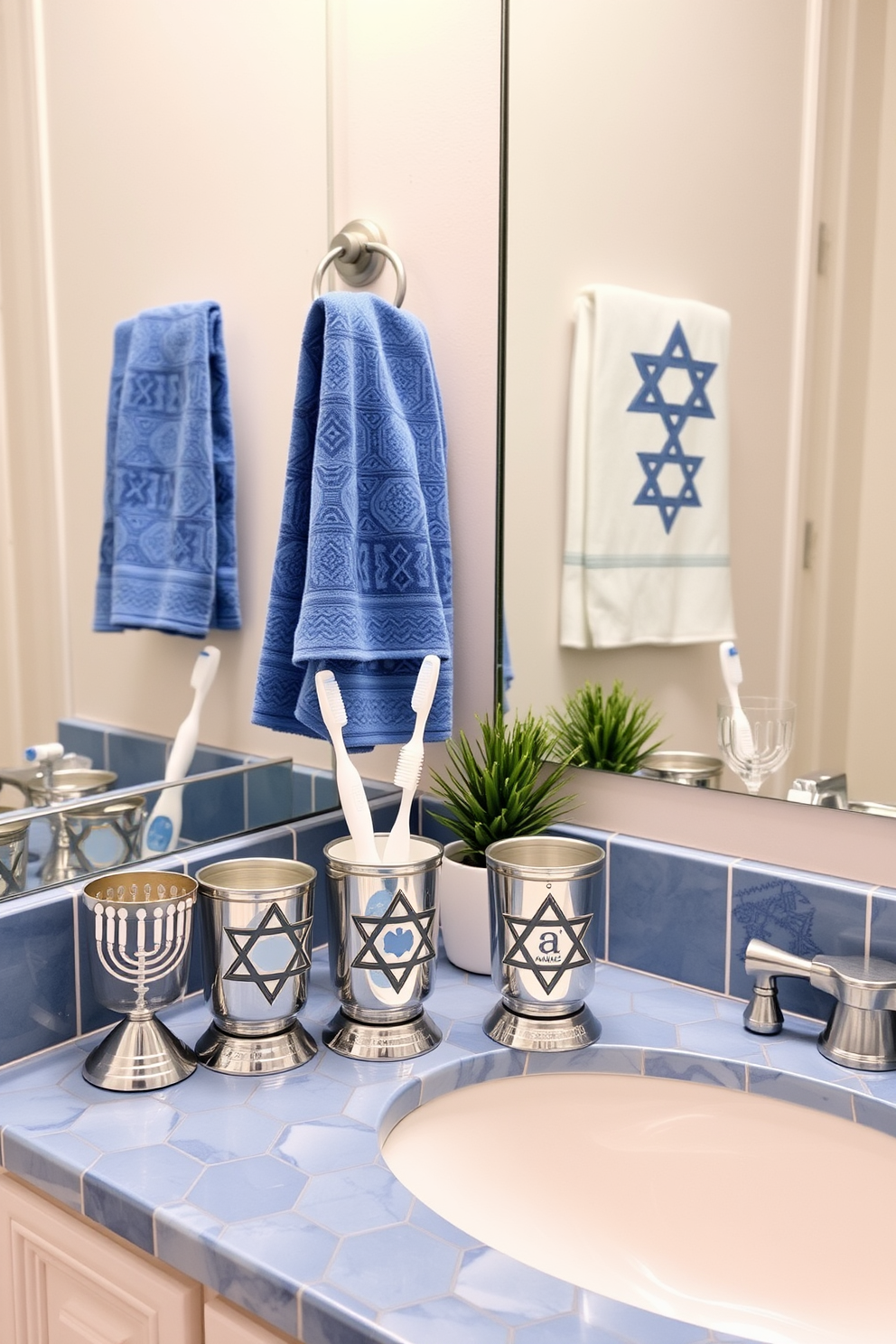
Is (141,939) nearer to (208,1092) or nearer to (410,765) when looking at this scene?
(208,1092)

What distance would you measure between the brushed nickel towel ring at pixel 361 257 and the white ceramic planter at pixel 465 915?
24.2 inches

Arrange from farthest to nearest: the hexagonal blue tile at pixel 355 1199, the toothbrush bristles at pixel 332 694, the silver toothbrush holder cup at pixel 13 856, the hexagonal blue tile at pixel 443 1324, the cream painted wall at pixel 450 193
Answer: the cream painted wall at pixel 450 193
the toothbrush bristles at pixel 332 694
the silver toothbrush holder cup at pixel 13 856
the hexagonal blue tile at pixel 355 1199
the hexagonal blue tile at pixel 443 1324

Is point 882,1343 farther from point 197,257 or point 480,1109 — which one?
point 197,257

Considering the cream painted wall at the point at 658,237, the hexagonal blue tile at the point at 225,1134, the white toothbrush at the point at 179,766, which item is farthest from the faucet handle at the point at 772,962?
the white toothbrush at the point at 179,766

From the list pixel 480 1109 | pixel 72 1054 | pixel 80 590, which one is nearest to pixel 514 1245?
pixel 480 1109

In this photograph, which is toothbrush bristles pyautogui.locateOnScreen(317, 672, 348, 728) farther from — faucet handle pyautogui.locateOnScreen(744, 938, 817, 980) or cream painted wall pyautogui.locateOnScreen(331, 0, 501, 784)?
faucet handle pyautogui.locateOnScreen(744, 938, 817, 980)

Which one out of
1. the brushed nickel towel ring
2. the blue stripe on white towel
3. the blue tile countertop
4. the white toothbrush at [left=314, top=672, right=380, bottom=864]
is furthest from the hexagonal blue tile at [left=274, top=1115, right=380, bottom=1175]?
the brushed nickel towel ring

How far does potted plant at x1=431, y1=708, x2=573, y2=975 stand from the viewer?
1.11m

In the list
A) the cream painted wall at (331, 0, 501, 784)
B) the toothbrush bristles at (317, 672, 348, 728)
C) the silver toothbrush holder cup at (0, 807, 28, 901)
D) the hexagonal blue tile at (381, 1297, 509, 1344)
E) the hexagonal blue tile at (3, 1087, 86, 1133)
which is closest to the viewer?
the hexagonal blue tile at (381, 1297, 509, 1344)

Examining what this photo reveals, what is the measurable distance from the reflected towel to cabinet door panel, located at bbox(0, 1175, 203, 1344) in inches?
27.0

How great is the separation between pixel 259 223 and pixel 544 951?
2.69 ft

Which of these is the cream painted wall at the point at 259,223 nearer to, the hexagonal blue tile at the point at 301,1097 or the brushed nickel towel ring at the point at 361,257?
the brushed nickel towel ring at the point at 361,257

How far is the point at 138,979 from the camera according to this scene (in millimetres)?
871

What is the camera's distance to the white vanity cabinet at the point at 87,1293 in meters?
0.72
